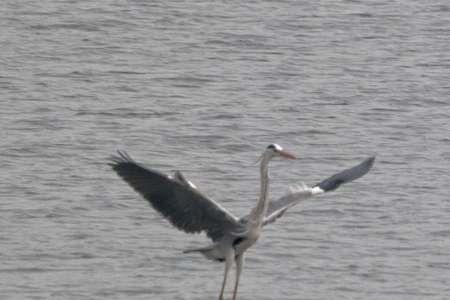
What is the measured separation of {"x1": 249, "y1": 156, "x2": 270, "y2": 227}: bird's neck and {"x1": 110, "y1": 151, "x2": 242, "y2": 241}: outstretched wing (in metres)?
0.13

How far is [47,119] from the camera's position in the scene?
55.2ft

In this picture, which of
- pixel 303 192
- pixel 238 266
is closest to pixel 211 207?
pixel 238 266

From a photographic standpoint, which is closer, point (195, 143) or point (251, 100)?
point (195, 143)

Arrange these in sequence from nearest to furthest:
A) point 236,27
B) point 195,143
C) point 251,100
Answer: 1. point 195,143
2. point 251,100
3. point 236,27

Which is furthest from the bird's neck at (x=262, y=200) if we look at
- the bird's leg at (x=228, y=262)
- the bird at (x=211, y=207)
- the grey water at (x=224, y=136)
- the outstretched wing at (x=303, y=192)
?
the grey water at (x=224, y=136)

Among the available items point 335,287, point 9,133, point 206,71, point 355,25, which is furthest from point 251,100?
point 335,287

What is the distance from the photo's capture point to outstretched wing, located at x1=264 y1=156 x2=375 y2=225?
11.5 m

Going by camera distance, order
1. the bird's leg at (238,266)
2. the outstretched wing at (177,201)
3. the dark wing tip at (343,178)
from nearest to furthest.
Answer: the outstretched wing at (177,201)
the bird's leg at (238,266)
the dark wing tip at (343,178)

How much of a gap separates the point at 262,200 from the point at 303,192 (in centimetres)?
30

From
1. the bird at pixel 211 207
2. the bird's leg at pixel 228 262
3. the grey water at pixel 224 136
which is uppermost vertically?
the bird at pixel 211 207

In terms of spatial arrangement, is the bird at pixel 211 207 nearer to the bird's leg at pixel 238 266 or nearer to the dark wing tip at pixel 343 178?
the bird's leg at pixel 238 266

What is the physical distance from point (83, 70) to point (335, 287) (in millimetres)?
8001

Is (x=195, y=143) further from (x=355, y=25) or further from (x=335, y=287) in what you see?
(x=355, y=25)

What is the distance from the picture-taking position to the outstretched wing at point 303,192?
11.5 m
